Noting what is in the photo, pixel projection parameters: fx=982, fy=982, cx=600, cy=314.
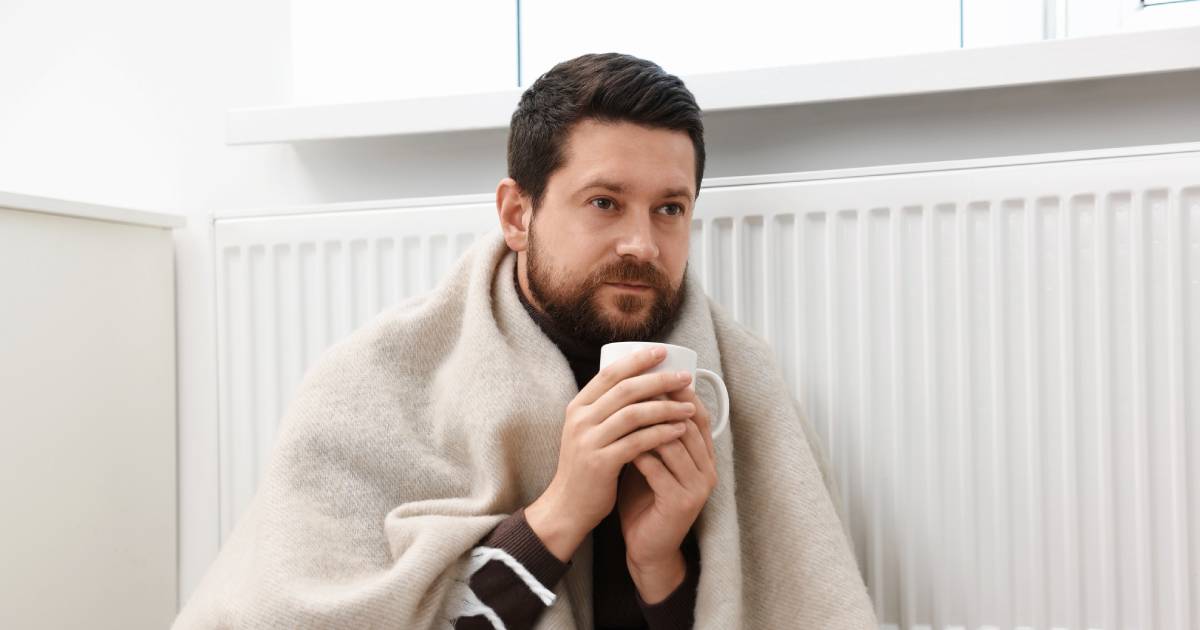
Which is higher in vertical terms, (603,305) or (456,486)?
(603,305)

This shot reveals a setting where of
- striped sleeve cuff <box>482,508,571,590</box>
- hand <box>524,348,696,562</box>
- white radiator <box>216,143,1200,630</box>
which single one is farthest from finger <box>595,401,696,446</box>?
white radiator <box>216,143,1200,630</box>

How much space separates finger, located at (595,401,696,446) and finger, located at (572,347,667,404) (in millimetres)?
27

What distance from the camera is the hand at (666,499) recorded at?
90cm

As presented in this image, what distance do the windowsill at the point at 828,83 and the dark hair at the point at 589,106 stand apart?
0.20 m

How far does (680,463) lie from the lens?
901 millimetres

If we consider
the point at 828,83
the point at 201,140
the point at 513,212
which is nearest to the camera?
the point at 513,212

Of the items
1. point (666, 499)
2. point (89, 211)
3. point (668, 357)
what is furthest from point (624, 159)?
point (89, 211)

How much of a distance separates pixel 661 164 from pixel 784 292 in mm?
292

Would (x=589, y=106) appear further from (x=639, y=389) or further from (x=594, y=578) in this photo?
(x=594, y=578)

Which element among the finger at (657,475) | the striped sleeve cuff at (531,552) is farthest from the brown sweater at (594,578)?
the finger at (657,475)

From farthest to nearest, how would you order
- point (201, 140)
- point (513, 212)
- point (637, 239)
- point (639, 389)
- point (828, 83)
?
point (201, 140) < point (828, 83) < point (513, 212) < point (637, 239) < point (639, 389)

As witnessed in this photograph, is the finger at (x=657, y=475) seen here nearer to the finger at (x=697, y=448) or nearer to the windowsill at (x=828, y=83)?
the finger at (x=697, y=448)

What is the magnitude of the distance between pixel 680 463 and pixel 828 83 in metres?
0.57

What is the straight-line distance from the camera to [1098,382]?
3.67 feet
